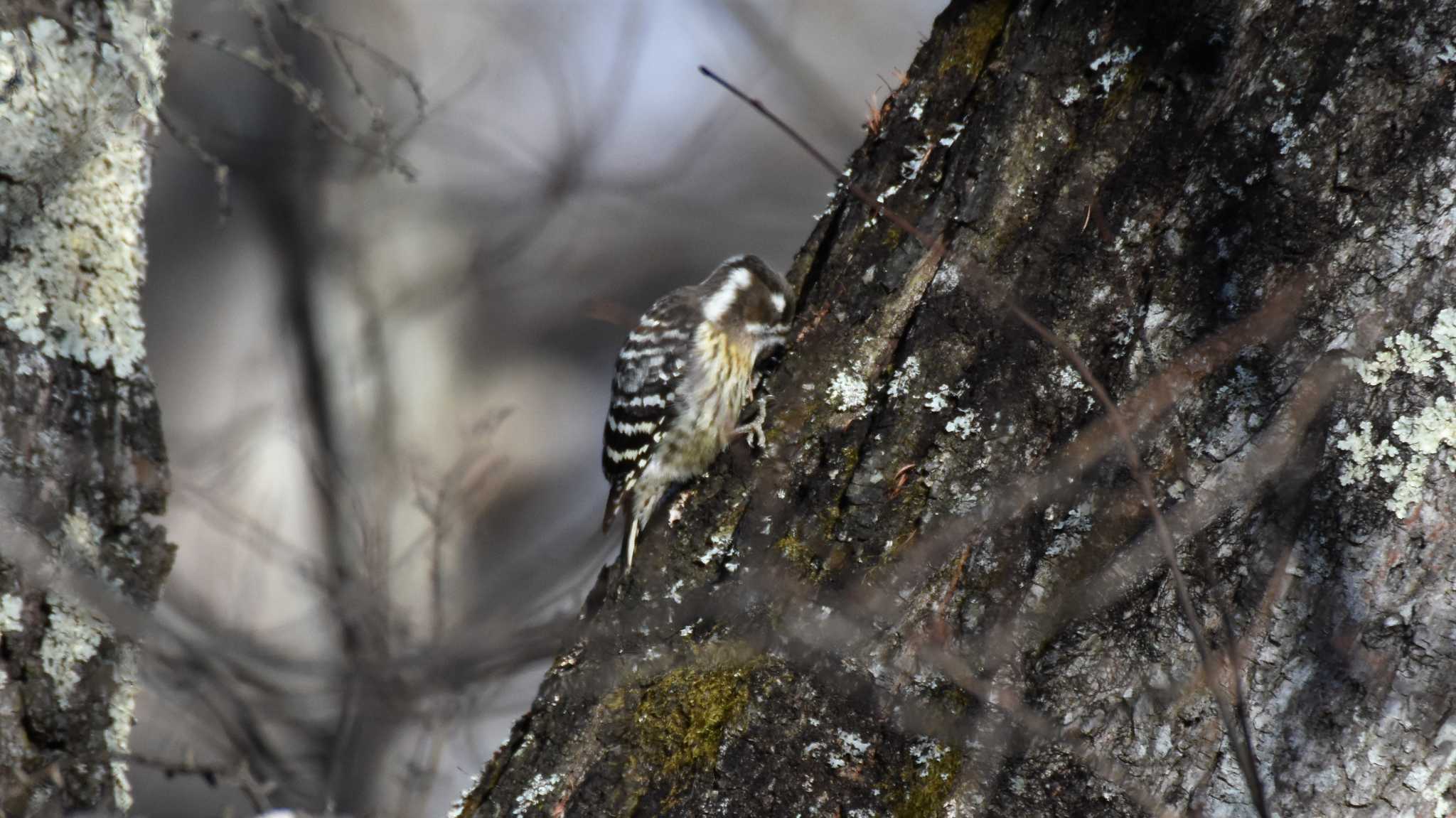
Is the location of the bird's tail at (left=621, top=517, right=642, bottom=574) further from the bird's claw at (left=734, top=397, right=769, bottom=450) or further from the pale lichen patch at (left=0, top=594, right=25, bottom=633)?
the pale lichen patch at (left=0, top=594, right=25, bottom=633)

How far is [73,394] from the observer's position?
7.78 feet

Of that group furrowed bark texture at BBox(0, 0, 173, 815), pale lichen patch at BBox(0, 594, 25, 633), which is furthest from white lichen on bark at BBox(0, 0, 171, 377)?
pale lichen patch at BBox(0, 594, 25, 633)

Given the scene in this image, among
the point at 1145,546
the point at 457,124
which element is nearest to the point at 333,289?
the point at 457,124

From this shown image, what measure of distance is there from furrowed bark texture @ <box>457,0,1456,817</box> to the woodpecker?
140 cm

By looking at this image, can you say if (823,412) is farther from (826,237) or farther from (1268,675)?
(1268,675)

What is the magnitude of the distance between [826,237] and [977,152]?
1.36 ft

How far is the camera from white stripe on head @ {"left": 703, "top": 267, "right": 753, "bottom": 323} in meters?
3.69

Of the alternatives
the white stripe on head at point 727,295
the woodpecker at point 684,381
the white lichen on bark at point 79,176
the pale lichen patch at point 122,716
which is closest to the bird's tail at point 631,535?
the woodpecker at point 684,381

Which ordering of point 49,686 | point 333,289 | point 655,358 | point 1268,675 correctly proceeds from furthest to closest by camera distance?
point 333,289 < point 655,358 < point 49,686 < point 1268,675

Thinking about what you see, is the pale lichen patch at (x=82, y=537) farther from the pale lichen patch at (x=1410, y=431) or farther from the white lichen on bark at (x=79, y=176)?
the pale lichen patch at (x=1410, y=431)

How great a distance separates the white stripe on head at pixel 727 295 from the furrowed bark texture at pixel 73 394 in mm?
1805

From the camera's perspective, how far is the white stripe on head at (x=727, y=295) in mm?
3691

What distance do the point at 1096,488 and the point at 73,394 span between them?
83.4 inches

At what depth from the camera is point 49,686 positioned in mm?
2277
